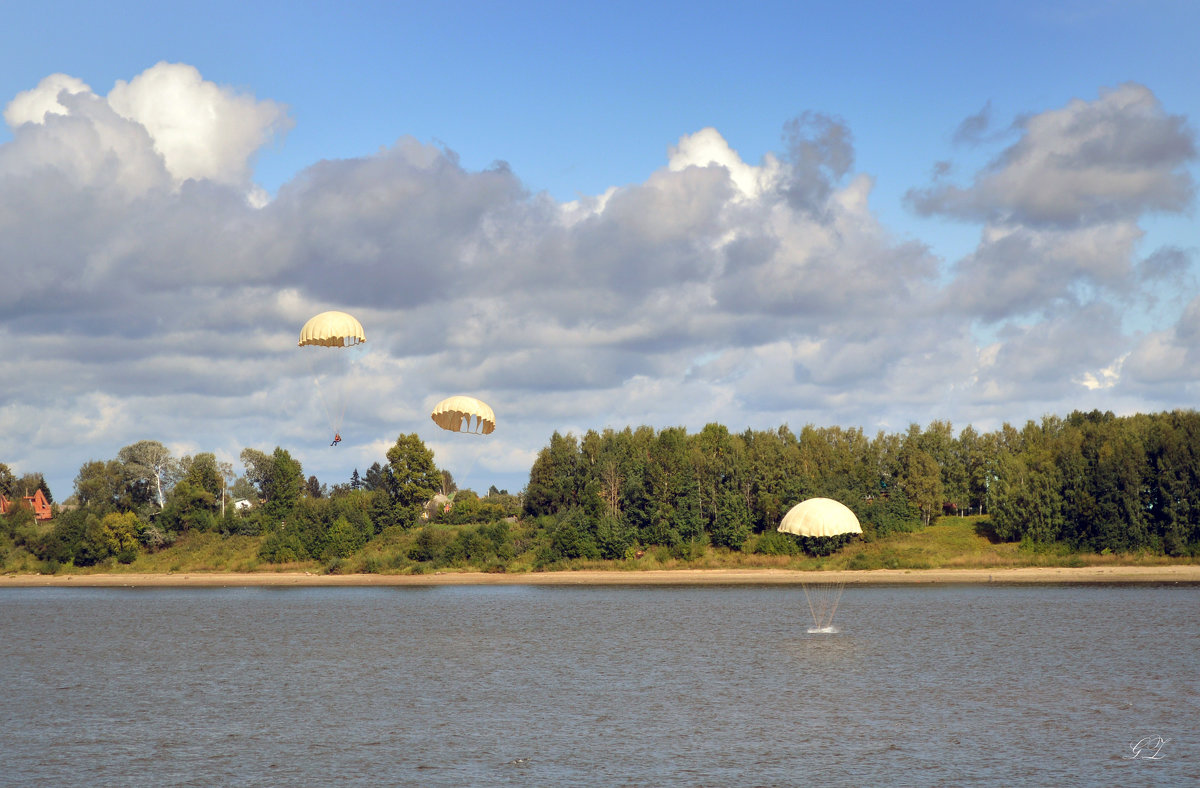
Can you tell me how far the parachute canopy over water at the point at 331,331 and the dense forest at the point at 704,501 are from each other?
146 ft

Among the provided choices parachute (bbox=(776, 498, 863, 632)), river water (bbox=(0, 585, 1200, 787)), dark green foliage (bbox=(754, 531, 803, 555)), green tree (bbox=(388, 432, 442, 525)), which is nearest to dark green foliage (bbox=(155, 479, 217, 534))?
green tree (bbox=(388, 432, 442, 525))

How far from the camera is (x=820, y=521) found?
39.5 m

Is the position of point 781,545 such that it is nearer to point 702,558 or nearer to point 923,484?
point 702,558

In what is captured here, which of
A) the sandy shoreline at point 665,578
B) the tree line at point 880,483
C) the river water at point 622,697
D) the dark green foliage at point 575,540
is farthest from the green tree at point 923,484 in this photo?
the river water at point 622,697

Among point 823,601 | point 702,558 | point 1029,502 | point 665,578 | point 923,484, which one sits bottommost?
point 823,601

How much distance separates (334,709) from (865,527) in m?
68.8

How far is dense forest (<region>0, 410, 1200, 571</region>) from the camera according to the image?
9112cm

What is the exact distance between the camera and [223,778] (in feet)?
89.1

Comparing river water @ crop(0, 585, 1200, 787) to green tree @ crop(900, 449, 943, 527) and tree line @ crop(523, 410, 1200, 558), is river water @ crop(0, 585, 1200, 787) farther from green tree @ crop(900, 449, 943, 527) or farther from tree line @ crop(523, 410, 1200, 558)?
green tree @ crop(900, 449, 943, 527)

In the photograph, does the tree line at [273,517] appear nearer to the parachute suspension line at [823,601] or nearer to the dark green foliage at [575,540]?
the dark green foliage at [575,540]

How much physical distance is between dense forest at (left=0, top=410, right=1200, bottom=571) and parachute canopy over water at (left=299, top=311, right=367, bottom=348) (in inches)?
1750

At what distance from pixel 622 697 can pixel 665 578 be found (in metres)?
59.6

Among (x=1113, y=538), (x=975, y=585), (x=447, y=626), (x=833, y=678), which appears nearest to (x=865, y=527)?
(x=975, y=585)

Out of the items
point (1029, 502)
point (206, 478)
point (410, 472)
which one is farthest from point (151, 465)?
point (1029, 502)
